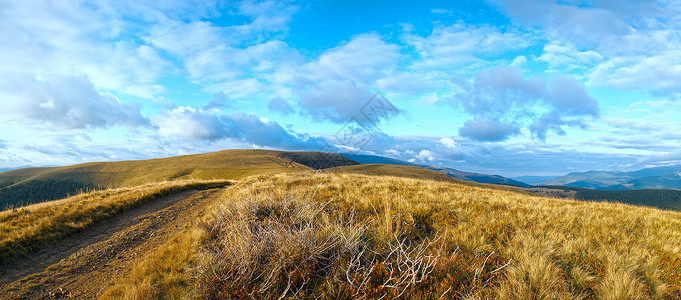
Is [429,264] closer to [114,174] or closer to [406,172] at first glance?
[406,172]

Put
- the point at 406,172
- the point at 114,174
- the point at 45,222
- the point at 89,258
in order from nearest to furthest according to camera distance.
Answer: the point at 89,258 → the point at 45,222 → the point at 406,172 → the point at 114,174

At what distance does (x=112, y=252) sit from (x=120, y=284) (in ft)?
10.1

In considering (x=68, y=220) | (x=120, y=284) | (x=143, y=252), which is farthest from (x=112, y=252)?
(x=68, y=220)

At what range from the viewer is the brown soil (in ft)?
18.2

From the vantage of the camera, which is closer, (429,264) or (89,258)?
(429,264)

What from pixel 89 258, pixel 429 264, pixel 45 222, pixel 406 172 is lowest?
pixel 89 258

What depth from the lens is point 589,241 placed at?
249 inches

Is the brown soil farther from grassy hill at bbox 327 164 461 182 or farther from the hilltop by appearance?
grassy hill at bbox 327 164 461 182

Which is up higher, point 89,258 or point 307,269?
point 307,269

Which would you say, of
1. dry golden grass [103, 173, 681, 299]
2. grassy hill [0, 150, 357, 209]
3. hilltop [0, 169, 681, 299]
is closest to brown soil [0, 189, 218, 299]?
hilltop [0, 169, 681, 299]

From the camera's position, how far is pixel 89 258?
7.00 meters

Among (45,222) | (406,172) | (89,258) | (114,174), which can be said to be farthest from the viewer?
(114,174)

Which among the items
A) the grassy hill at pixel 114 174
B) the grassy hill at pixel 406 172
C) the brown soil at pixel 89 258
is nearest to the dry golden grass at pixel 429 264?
the brown soil at pixel 89 258

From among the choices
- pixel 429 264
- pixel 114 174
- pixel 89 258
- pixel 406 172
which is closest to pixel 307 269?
pixel 429 264
